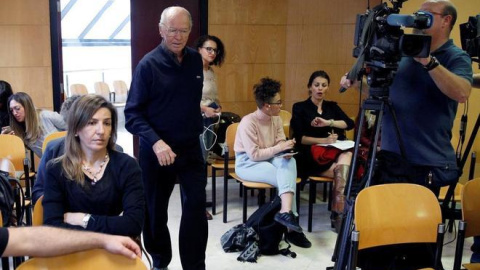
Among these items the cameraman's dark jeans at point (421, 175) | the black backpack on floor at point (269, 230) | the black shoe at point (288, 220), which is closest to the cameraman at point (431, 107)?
the cameraman's dark jeans at point (421, 175)

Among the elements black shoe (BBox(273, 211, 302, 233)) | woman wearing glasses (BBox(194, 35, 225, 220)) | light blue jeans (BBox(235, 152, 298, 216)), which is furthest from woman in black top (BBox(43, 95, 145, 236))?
woman wearing glasses (BBox(194, 35, 225, 220))

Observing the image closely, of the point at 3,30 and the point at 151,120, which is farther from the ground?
the point at 3,30

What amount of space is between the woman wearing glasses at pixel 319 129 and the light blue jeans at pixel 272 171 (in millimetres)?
408

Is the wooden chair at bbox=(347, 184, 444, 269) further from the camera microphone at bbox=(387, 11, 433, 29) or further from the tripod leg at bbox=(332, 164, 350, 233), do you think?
the tripod leg at bbox=(332, 164, 350, 233)

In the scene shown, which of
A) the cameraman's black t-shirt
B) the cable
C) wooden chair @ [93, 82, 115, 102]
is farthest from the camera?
wooden chair @ [93, 82, 115, 102]

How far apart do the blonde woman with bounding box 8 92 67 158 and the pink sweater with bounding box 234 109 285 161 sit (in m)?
1.65

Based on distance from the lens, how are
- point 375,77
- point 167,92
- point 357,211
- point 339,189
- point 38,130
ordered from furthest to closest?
point 38,130 < point 339,189 < point 167,92 < point 375,77 < point 357,211

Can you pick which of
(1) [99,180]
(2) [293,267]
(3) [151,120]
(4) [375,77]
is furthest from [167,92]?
(2) [293,267]

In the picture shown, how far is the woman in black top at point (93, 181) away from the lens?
2020 millimetres

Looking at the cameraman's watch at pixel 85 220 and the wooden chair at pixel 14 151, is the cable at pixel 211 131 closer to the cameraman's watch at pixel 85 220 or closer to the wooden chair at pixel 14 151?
the wooden chair at pixel 14 151

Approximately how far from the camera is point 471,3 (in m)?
4.27

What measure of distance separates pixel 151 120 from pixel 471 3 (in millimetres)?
3085

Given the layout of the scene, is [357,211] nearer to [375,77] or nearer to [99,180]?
[375,77]

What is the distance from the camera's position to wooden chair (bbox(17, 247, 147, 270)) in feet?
4.99
